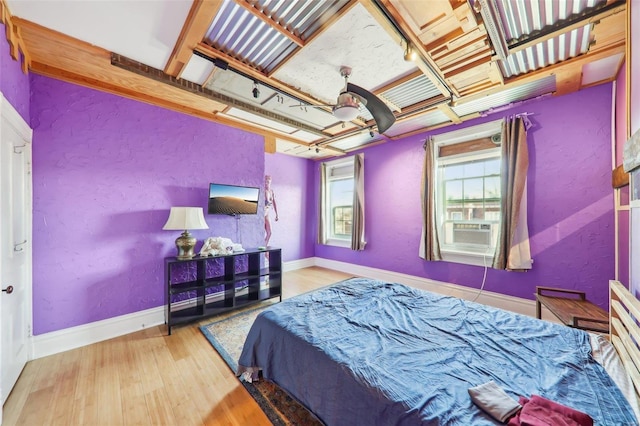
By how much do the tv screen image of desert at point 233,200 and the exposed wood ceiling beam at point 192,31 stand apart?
58.6 inches

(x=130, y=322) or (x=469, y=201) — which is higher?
(x=469, y=201)

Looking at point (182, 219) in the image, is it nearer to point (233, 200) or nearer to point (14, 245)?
point (233, 200)

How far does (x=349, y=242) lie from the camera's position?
17.2 ft

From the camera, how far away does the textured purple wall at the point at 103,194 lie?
2.27 meters

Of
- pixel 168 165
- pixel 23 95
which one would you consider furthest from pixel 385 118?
pixel 23 95

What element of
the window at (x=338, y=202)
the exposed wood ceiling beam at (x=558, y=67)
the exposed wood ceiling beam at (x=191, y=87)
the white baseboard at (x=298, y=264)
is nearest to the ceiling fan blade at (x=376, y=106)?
the exposed wood ceiling beam at (x=558, y=67)

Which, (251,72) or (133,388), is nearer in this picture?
(133,388)

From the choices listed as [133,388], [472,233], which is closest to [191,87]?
[133,388]

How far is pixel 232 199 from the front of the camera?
345cm

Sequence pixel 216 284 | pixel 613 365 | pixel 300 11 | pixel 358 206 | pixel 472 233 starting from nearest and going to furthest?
pixel 613 365
pixel 300 11
pixel 216 284
pixel 472 233
pixel 358 206

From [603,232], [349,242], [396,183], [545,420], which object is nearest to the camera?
[545,420]

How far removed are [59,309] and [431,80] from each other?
4.33 m

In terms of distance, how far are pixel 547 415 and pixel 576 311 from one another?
199 cm

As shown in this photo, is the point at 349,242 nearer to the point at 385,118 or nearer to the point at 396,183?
Result: the point at 396,183
